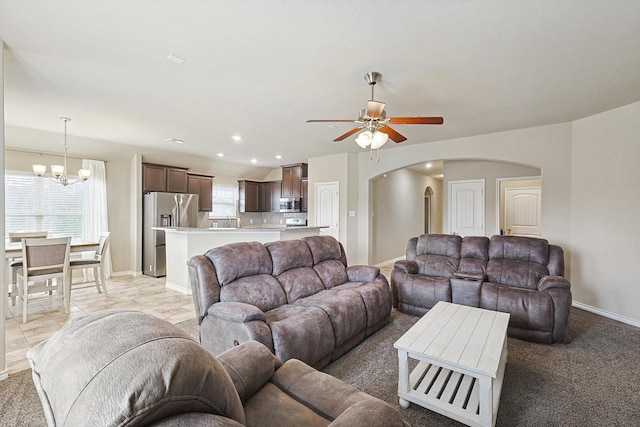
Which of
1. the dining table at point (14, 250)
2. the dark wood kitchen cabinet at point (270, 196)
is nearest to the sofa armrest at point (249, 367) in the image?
the dining table at point (14, 250)

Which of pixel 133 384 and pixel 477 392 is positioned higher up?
pixel 133 384

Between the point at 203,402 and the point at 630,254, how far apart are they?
5044 millimetres

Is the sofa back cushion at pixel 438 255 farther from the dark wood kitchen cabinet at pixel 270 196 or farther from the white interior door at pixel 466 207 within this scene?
the dark wood kitchen cabinet at pixel 270 196

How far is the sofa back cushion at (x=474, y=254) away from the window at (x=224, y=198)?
252 inches

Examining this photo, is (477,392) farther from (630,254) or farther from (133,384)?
(630,254)

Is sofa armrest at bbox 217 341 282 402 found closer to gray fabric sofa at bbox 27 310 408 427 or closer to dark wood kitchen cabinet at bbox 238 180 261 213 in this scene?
gray fabric sofa at bbox 27 310 408 427

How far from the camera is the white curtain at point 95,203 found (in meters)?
5.77

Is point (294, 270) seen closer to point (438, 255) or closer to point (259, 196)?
point (438, 255)

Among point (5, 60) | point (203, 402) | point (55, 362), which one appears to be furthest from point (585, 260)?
point (5, 60)

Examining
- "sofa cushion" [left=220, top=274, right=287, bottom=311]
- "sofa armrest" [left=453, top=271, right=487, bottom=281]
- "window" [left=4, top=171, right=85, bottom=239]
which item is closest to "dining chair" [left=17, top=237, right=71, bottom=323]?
"window" [left=4, top=171, right=85, bottom=239]

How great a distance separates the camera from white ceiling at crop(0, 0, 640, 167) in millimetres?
2002

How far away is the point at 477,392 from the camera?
2072 mm

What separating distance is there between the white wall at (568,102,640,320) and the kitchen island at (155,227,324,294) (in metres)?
4.03

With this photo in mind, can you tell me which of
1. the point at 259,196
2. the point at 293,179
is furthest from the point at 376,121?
the point at 259,196
